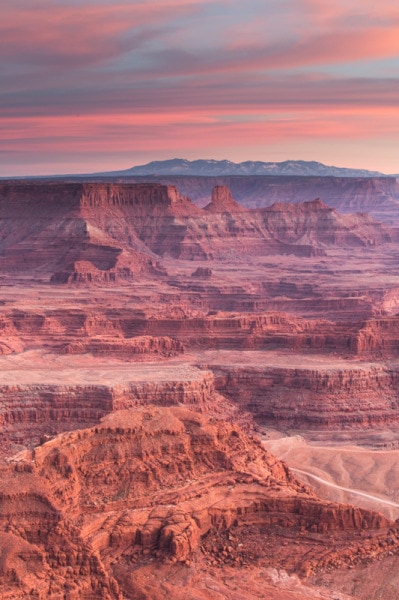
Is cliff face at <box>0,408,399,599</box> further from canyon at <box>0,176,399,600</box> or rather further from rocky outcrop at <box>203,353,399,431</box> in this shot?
rocky outcrop at <box>203,353,399,431</box>

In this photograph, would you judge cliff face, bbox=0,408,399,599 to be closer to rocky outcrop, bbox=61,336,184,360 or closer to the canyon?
the canyon

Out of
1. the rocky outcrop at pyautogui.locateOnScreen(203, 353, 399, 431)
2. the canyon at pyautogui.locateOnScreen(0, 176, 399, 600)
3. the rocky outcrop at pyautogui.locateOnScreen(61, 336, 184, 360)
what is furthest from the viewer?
the rocky outcrop at pyautogui.locateOnScreen(61, 336, 184, 360)

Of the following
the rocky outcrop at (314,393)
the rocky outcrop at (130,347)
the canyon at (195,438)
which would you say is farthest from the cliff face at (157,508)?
the rocky outcrop at (130,347)

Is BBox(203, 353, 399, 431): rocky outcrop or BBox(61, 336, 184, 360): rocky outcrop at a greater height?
BBox(61, 336, 184, 360): rocky outcrop

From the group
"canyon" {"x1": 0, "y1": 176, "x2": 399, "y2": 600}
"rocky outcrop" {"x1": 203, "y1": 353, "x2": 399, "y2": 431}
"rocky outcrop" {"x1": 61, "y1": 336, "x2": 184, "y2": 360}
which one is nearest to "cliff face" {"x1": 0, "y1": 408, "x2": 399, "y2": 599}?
"canyon" {"x1": 0, "y1": 176, "x2": 399, "y2": 600}

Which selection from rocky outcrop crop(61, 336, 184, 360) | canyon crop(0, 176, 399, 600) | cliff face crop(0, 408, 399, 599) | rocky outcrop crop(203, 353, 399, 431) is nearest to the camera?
cliff face crop(0, 408, 399, 599)

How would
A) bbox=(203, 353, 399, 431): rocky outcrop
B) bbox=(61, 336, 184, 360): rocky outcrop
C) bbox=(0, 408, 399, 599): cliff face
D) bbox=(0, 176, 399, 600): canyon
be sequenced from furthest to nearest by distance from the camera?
bbox=(61, 336, 184, 360): rocky outcrop < bbox=(203, 353, 399, 431): rocky outcrop < bbox=(0, 176, 399, 600): canyon < bbox=(0, 408, 399, 599): cliff face

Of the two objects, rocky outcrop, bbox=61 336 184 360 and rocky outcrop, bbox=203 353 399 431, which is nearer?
rocky outcrop, bbox=203 353 399 431
